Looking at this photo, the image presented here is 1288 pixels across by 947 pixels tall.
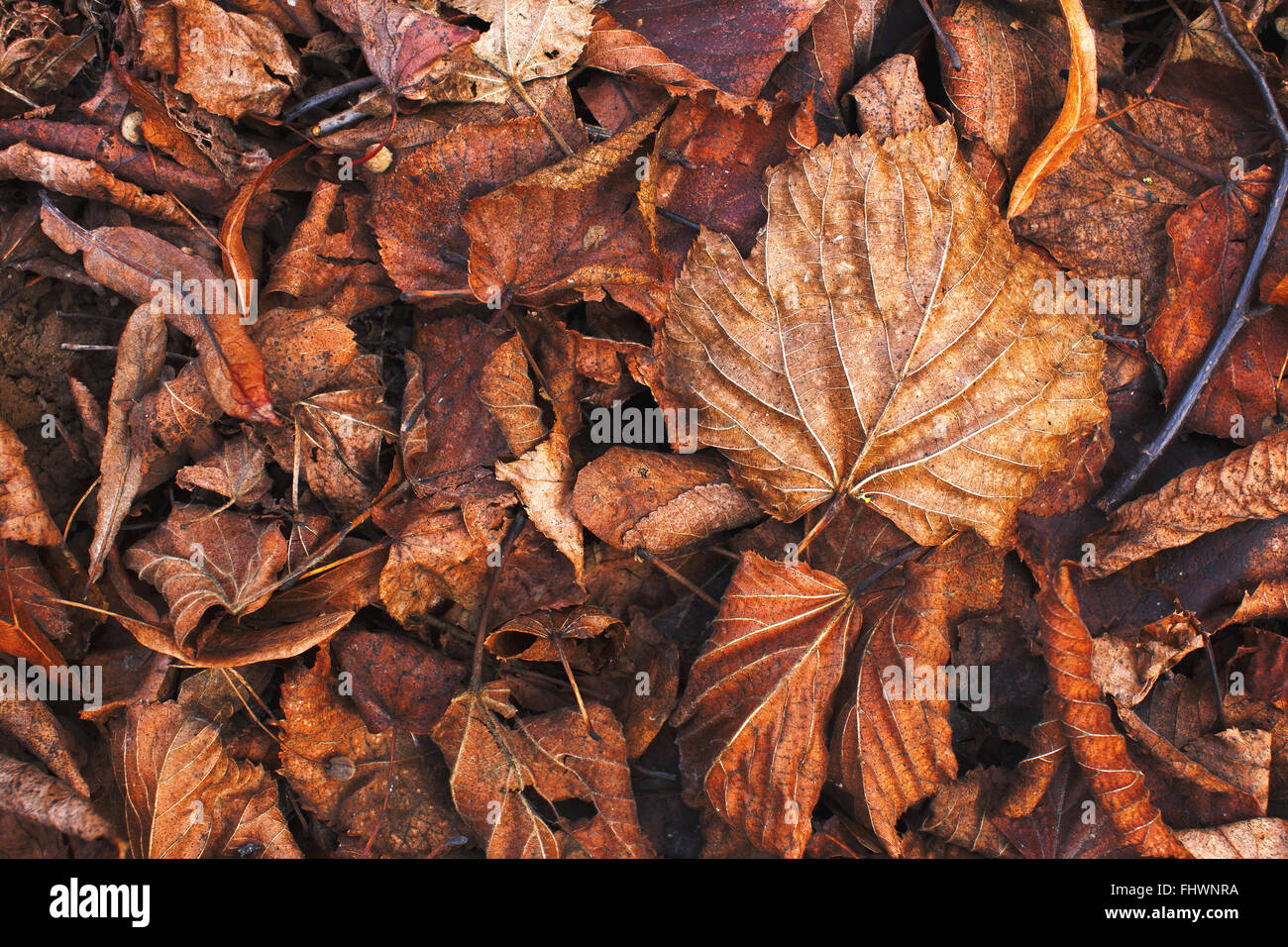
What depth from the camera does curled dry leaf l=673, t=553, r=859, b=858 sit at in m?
2.65

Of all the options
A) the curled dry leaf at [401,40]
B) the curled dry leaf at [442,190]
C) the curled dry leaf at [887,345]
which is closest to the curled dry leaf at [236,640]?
the curled dry leaf at [442,190]

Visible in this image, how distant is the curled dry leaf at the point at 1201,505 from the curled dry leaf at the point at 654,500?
4.51 ft

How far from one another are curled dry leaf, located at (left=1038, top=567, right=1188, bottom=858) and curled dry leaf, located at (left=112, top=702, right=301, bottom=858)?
2819 mm

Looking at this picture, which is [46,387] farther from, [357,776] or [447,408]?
[357,776]

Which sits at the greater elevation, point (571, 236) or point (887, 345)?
point (571, 236)

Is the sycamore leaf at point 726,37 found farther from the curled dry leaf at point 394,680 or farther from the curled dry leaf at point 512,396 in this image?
the curled dry leaf at point 394,680

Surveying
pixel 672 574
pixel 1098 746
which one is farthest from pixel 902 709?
pixel 672 574

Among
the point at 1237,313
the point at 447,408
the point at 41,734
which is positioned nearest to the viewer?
the point at 41,734

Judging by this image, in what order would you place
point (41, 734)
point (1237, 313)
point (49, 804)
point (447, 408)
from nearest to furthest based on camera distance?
point (49, 804)
point (41, 734)
point (447, 408)
point (1237, 313)

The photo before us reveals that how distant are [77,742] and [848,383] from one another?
2.87m

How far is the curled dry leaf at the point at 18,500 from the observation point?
254cm

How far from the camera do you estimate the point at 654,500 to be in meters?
2.67

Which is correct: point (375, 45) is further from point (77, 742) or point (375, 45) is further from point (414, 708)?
point (77, 742)

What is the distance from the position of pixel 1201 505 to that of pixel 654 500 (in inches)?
75.6
